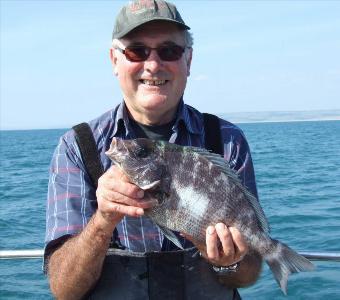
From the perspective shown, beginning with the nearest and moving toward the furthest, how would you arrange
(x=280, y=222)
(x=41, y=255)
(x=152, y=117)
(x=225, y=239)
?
(x=225, y=239)
(x=152, y=117)
(x=41, y=255)
(x=280, y=222)

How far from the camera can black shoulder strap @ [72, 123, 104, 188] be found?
3398 millimetres

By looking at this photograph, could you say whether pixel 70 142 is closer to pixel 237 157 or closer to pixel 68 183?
pixel 68 183

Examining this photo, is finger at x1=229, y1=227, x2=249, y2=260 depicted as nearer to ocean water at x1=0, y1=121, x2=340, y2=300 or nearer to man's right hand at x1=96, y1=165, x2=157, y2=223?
man's right hand at x1=96, y1=165, x2=157, y2=223

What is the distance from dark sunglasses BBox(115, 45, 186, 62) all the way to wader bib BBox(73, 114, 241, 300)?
0.64m

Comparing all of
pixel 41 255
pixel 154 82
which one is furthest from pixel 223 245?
pixel 41 255

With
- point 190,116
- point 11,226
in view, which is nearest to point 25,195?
point 11,226

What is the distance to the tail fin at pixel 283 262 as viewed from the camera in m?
3.44

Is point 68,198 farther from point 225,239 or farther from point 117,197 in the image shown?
point 225,239

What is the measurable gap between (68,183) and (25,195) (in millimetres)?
19479

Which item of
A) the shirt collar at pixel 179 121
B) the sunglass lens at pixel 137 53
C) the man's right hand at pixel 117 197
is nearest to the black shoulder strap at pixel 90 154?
the shirt collar at pixel 179 121

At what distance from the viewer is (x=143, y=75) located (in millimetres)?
3492

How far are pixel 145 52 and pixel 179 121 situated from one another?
0.56 meters

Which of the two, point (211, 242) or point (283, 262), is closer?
point (211, 242)

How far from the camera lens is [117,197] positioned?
9.33 feet
